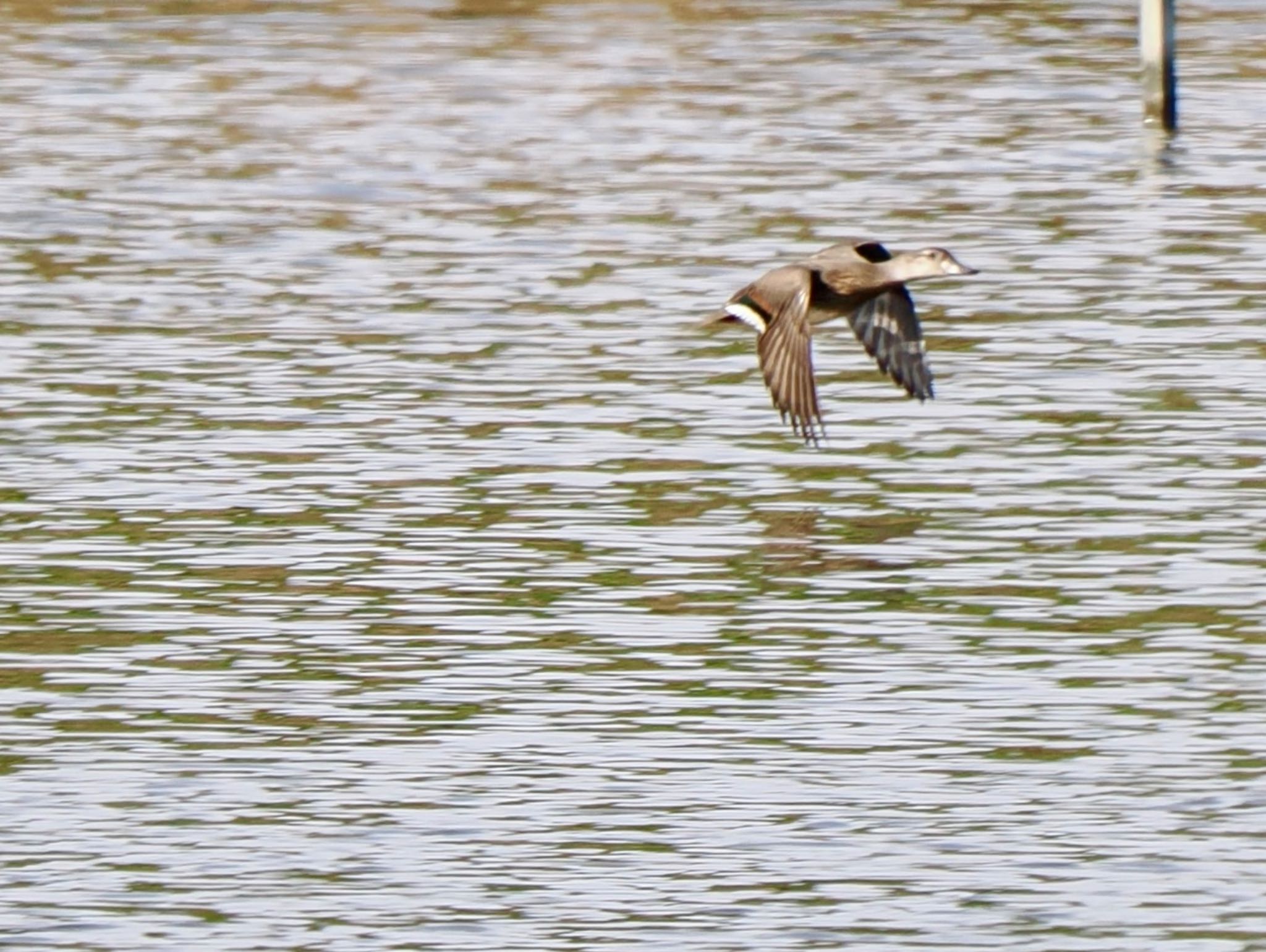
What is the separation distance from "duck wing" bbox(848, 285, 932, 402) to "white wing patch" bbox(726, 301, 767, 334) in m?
0.76

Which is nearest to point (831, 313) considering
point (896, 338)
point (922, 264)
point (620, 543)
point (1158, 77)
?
point (922, 264)

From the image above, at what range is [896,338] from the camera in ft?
42.6

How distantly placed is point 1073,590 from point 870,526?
3.71 ft

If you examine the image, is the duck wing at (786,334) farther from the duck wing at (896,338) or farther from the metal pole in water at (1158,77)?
the metal pole in water at (1158,77)

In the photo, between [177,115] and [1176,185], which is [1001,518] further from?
[177,115]

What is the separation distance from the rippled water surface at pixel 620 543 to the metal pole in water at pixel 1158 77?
39 centimetres

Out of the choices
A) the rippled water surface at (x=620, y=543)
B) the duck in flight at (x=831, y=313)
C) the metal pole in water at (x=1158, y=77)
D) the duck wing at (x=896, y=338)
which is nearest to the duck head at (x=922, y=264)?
the duck in flight at (x=831, y=313)

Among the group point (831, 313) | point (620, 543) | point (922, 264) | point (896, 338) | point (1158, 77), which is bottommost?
point (1158, 77)

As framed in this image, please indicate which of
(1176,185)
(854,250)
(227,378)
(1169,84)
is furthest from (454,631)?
(1169,84)

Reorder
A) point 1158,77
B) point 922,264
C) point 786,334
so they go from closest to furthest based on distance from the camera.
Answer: point 786,334
point 922,264
point 1158,77

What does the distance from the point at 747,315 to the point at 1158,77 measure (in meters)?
9.87

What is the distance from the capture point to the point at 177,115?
75.4 ft

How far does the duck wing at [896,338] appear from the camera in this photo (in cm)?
1288

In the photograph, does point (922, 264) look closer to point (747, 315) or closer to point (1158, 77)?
point (747, 315)
